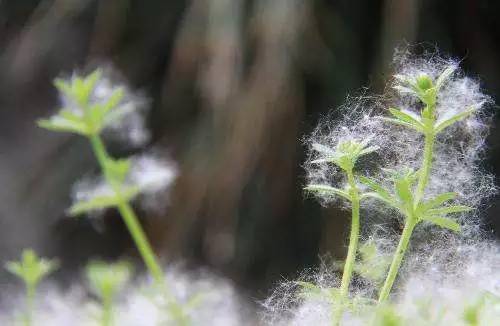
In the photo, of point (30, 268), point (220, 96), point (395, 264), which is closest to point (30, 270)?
point (30, 268)

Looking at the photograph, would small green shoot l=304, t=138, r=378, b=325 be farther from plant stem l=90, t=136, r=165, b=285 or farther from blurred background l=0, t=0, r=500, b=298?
blurred background l=0, t=0, r=500, b=298

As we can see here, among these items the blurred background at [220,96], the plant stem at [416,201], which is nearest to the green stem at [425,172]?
the plant stem at [416,201]

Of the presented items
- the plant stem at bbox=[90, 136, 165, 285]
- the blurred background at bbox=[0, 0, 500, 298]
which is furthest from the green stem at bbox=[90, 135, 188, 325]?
the blurred background at bbox=[0, 0, 500, 298]

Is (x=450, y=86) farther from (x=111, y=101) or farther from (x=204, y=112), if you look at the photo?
(x=204, y=112)

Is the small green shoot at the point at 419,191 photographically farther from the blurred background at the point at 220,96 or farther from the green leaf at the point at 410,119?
the blurred background at the point at 220,96

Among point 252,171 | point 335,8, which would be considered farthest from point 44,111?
point 335,8

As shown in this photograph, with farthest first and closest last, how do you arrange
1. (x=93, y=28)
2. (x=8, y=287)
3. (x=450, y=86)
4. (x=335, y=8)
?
(x=93, y=28)
(x=335, y=8)
(x=8, y=287)
(x=450, y=86)

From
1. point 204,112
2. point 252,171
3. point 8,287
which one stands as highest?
point 204,112
